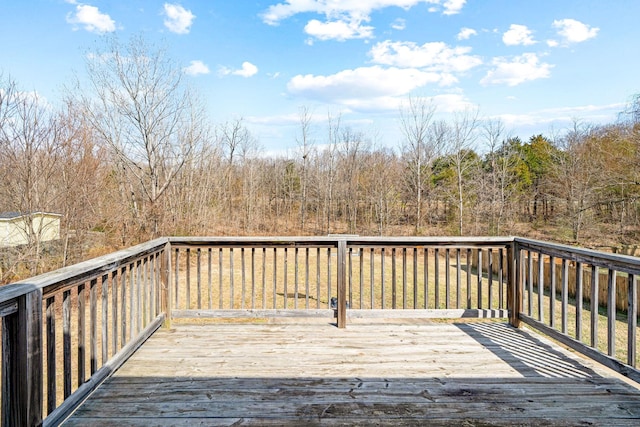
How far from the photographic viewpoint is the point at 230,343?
3.04m

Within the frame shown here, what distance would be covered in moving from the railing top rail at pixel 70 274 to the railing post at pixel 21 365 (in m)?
0.05

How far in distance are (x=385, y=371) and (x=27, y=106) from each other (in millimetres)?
8920

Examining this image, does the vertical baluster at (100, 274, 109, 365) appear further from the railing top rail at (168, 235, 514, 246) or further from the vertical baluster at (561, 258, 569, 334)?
the vertical baluster at (561, 258, 569, 334)

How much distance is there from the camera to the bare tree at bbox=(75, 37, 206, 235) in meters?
10.4

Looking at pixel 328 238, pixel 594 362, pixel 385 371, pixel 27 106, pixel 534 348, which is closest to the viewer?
pixel 385 371

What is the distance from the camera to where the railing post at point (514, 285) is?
3.53 metres

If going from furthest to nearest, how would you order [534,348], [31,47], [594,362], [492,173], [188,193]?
[492,173] < [188,193] < [31,47] < [534,348] < [594,362]

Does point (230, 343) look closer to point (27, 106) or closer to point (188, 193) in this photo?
point (27, 106)

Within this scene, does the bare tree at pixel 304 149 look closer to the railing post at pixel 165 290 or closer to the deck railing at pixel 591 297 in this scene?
the railing post at pixel 165 290

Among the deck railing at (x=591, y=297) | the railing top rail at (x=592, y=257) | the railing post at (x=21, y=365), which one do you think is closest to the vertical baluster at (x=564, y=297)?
the deck railing at (x=591, y=297)

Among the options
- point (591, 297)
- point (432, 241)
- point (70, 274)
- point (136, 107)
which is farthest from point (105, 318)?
point (136, 107)

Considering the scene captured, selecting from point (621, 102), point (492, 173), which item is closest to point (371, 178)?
point (492, 173)

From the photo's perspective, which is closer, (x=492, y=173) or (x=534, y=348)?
(x=534, y=348)

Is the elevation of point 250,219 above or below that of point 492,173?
below
